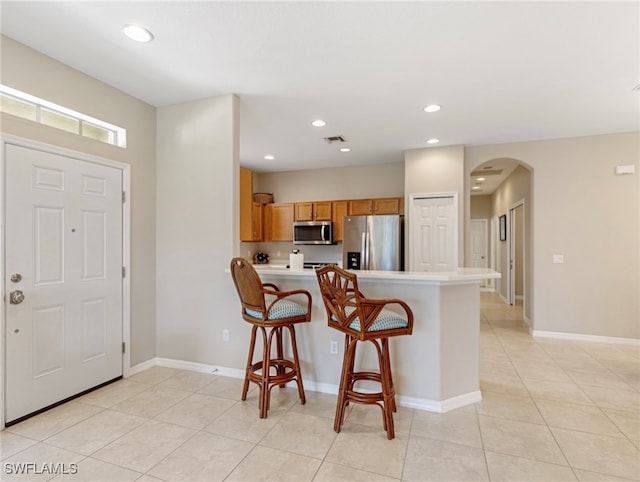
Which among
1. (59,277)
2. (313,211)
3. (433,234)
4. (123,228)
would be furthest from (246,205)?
(59,277)

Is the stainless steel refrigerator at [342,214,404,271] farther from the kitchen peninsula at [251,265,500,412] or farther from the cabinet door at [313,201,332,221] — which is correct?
the kitchen peninsula at [251,265,500,412]

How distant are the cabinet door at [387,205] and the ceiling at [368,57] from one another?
1728mm

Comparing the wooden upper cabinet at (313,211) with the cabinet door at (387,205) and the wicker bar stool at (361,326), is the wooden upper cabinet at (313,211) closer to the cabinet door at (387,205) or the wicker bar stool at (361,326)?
the cabinet door at (387,205)

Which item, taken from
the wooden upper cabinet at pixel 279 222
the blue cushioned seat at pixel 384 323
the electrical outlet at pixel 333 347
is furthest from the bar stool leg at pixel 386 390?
the wooden upper cabinet at pixel 279 222

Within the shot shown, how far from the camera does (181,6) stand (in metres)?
1.94

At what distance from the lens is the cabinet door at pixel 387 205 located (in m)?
5.49

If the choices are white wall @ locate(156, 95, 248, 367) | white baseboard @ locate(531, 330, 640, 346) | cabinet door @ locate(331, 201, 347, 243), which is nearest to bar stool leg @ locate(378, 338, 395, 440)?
white wall @ locate(156, 95, 248, 367)

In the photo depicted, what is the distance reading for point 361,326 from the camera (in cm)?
205

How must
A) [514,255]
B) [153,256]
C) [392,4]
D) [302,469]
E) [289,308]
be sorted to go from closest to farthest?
[302,469], [392,4], [289,308], [153,256], [514,255]

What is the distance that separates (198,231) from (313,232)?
289 cm

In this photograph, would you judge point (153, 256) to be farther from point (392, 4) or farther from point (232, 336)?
point (392, 4)

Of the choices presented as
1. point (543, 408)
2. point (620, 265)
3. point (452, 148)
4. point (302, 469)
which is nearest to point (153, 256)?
point (302, 469)

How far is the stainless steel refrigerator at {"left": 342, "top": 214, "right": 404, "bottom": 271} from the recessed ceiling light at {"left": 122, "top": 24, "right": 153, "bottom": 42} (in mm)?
3663

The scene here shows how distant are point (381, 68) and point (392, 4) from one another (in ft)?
2.33
